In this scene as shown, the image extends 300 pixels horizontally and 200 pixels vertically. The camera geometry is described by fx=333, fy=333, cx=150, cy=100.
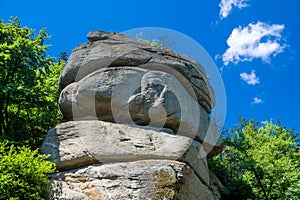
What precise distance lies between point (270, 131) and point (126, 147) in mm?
20346

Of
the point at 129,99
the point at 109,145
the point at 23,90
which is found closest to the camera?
the point at 109,145

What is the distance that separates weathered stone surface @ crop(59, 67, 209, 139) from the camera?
45.3 ft

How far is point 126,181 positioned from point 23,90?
669cm

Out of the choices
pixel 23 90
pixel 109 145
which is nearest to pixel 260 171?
pixel 109 145

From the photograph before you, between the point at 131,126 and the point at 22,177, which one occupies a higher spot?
the point at 131,126

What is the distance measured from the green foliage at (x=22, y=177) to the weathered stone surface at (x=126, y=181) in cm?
68

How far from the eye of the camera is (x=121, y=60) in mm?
14836

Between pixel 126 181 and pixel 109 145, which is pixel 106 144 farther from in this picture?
pixel 126 181

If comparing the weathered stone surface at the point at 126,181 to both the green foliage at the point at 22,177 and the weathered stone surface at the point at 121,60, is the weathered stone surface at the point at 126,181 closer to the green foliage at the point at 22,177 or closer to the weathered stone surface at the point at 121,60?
the green foliage at the point at 22,177

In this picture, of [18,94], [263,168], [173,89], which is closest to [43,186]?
[18,94]

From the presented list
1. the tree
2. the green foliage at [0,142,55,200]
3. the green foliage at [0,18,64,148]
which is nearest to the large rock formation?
the green foliage at [0,142,55,200]

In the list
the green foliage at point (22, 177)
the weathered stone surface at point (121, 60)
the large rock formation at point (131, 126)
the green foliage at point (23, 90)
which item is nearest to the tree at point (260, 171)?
the large rock formation at point (131, 126)

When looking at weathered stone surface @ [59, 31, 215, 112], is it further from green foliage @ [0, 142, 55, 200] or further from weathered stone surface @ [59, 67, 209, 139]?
green foliage @ [0, 142, 55, 200]

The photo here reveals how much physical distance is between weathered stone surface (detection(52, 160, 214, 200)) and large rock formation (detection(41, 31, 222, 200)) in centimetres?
3
